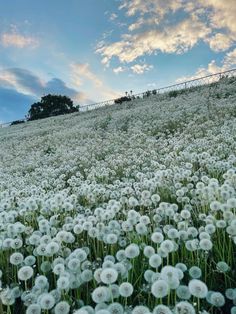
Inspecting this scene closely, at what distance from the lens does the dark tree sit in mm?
79062

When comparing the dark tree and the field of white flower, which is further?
the dark tree

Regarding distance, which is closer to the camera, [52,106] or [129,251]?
[129,251]

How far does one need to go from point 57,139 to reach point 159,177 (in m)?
15.1

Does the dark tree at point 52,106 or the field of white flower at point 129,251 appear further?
the dark tree at point 52,106

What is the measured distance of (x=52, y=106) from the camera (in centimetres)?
8175

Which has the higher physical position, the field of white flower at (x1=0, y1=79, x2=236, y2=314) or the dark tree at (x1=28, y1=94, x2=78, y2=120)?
the dark tree at (x1=28, y1=94, x2=78, y2=120)

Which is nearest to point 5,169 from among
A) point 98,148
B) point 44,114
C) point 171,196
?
point 98,148

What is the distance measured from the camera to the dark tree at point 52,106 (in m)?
79.1

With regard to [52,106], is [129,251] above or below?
below

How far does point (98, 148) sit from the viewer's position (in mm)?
14477

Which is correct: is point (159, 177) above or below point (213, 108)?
below

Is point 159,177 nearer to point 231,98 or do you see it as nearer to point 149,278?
point 149,278

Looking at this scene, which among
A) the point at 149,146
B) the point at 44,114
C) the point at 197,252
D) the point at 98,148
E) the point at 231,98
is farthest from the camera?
the point at 44,114

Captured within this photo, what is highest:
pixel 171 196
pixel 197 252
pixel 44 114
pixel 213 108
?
pixel 44 114
